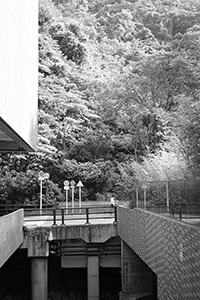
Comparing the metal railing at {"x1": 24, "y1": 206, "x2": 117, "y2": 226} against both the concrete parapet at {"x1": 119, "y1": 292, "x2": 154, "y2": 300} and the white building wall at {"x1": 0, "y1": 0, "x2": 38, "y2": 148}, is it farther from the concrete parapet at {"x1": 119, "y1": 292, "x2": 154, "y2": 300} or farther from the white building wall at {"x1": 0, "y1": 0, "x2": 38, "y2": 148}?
the concrete parapet at {"x1": 119, "y1": 292, "x2": 154, "y2": 300}

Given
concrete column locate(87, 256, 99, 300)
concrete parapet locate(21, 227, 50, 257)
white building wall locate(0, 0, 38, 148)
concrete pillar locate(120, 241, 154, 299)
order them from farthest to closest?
concrete column locate(87, 256, 99, 300) → concrete parapet locate(21, 227, 50, 257) → concrete pillar locate(120, 241, 154, 299) → white building wall locate(0, 0, 38, 148)

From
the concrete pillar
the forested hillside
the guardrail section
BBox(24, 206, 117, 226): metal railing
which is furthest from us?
the forested hillside

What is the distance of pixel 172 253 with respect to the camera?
23.8ft

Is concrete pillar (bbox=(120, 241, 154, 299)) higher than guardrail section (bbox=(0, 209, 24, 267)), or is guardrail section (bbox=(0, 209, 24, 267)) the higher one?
guardrail section (bbox=(0, 209, 24, 267))

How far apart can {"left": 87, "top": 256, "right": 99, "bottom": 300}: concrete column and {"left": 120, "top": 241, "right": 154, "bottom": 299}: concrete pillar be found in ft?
5.02

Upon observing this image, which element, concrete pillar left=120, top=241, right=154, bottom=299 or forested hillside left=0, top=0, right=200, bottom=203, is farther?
forested hillside left=0, top=0, right=200, bottom=203

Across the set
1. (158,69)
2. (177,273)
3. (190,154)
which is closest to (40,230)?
(190,154)

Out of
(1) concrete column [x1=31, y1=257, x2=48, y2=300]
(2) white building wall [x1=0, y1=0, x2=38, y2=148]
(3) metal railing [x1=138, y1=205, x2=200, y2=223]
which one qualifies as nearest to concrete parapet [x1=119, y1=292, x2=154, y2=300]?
(1) concrete column [x1=31, y1=257, x2=48, y2=300]

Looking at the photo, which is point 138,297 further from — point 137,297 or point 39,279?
point 39,279

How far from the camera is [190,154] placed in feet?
61.4

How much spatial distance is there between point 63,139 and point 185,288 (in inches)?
1137

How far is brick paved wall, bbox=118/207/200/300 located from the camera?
6.03m

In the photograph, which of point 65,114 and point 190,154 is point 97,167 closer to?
point 65,114

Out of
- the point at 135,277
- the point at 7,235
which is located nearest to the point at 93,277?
the point at 135,277
